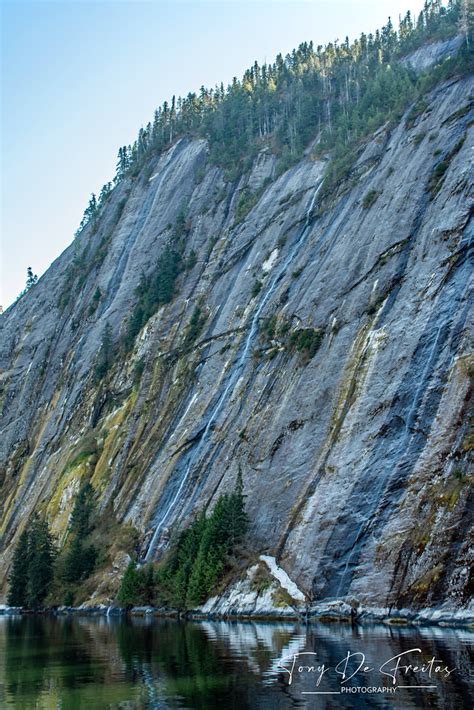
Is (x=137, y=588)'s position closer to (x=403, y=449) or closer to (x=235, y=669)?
(x=403, y=449)

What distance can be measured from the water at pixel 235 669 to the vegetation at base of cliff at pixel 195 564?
9.59 m

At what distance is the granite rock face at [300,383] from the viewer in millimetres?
37625

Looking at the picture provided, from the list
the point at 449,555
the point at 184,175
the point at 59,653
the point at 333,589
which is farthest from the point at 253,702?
the point at 184,175

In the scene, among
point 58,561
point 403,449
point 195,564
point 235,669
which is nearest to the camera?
point 235,669

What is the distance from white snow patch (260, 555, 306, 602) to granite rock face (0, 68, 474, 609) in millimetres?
572

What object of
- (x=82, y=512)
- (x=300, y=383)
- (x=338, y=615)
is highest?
(x=300, y=383)

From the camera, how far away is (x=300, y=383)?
52.8m

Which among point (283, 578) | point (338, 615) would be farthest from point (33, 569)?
point (338, 615)

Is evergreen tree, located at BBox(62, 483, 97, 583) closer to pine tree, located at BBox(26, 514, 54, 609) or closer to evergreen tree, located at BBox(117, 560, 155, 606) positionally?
pine tree, located at BBox(26, 514, 54, 609)

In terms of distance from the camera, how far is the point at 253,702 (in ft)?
54.6

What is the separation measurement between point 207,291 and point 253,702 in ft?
215

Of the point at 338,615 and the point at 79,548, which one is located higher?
the point at 79,548
